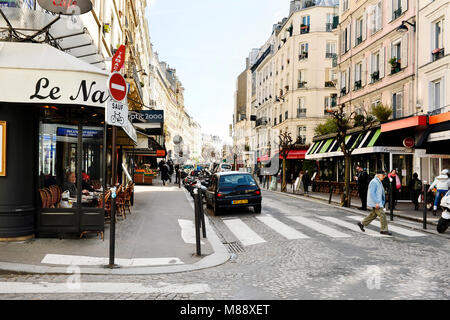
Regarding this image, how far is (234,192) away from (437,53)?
39.3ft

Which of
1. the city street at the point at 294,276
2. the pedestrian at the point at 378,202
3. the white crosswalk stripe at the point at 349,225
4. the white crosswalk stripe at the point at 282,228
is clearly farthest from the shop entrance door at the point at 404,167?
the pedestrian at the point at 378,202

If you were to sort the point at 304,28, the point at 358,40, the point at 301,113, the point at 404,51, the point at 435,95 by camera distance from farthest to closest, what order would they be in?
the point at 304,28
the point at 301,113
the point at 358,40
the point at 404,51
the point at 435,95

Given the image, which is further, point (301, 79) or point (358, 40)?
point (301, 79)

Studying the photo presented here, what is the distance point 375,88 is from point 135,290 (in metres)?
23.2

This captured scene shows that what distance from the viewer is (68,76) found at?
838cm

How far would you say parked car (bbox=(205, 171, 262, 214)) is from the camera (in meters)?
15.2

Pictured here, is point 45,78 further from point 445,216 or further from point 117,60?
Answer: point 445,216

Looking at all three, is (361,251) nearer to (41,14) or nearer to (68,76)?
(68,76)

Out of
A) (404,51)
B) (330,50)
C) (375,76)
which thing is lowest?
(375,76)

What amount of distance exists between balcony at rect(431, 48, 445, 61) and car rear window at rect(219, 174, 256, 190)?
35.5 feet

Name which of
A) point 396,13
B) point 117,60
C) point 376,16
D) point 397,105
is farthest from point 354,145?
point 117,60

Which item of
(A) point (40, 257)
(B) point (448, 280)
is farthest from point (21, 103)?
(B) point (448, 280)

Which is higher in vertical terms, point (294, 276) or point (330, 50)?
point (330, 50)

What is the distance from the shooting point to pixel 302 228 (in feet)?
39.1
